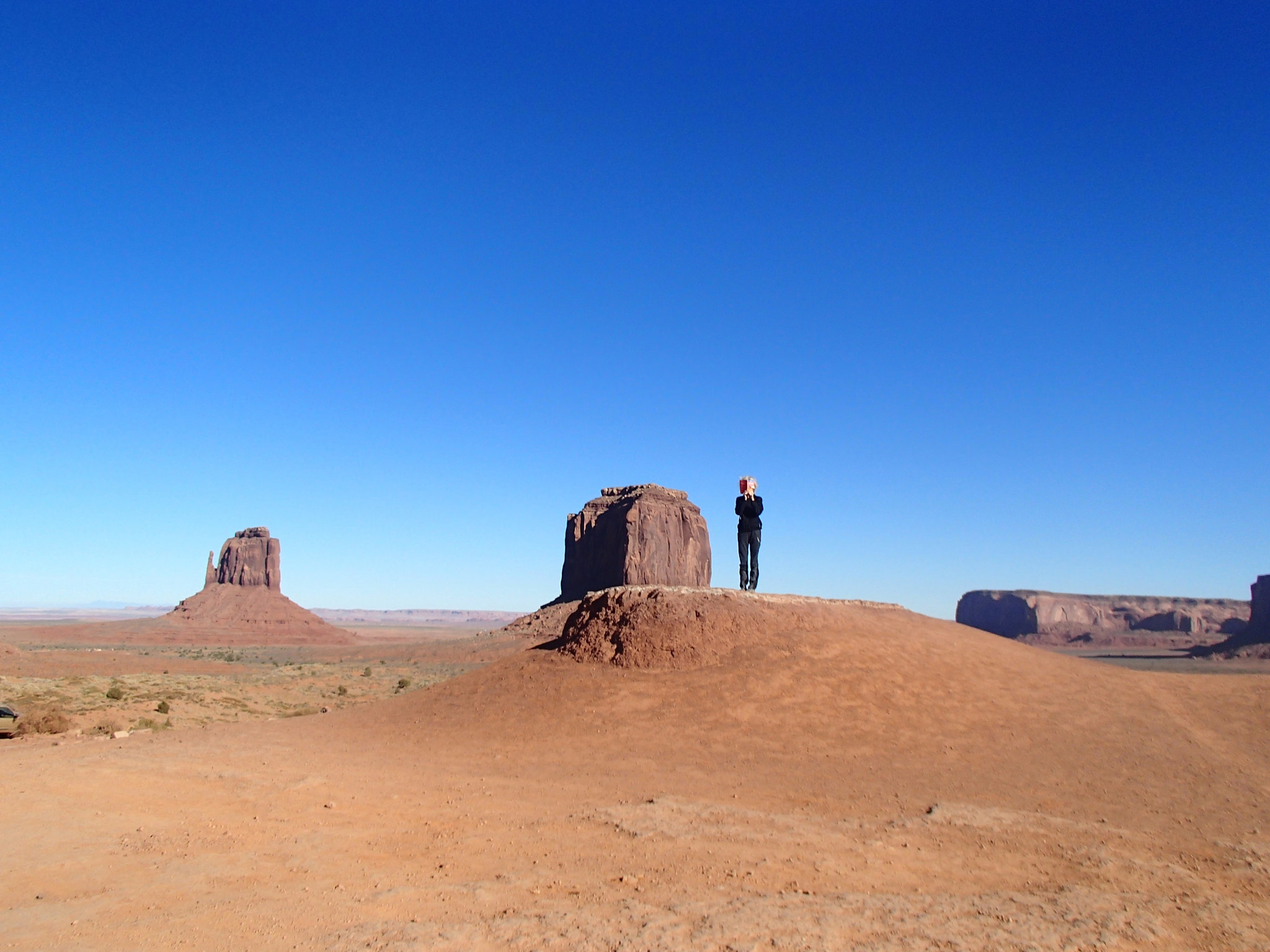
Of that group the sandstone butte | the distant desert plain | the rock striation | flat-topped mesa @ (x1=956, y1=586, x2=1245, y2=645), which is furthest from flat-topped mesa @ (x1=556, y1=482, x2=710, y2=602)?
the rock striation

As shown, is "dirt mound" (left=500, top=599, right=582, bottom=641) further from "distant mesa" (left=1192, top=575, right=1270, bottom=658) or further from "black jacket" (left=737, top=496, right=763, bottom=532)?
"distant mesa" (left=1192, top=575, right=1270, bottom=658)

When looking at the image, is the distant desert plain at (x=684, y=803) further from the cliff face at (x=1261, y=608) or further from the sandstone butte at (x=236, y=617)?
the cliff face at (x=1261, y=608)

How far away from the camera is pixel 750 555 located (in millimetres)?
18328

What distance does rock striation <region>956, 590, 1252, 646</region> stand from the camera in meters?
133

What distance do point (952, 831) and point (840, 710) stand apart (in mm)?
5207

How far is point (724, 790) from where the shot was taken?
35.8ft

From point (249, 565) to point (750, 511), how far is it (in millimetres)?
107448

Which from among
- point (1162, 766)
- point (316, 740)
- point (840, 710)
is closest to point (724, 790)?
point (840, 710)

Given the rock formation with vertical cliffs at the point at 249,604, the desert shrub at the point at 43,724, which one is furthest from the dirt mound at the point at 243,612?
the desert shrub at the point at 43,724

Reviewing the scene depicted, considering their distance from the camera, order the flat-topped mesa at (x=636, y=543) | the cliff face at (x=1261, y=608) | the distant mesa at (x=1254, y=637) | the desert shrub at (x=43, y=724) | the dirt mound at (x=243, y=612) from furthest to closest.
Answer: the dirt mound at (x=243, y=612) < the cliff face at (x=1261, y=608) < the distant mesa at (x=1254, y=637) < the flat-topped mesa at (x=636, y=543) < the desert shrub at (x=43, y=724)

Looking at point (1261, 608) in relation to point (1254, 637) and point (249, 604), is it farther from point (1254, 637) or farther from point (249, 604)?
point (249, 604)

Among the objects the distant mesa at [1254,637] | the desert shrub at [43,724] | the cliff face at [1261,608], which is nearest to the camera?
the desert shrub at [43,724]

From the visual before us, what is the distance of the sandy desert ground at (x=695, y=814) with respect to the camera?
19.7ft

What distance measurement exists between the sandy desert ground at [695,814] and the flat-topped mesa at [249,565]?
100m
